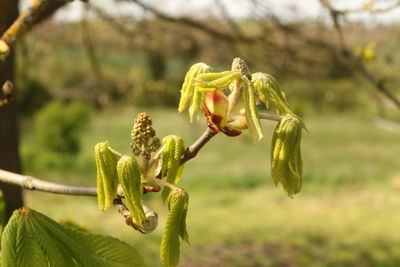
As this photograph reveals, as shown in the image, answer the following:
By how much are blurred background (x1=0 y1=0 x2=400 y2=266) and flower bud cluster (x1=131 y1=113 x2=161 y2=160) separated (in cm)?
23

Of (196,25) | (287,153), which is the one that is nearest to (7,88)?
(287,153)

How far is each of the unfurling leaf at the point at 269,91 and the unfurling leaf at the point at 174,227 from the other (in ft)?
0.55

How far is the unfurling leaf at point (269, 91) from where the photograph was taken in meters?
0.65

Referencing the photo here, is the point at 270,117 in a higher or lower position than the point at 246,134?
higher

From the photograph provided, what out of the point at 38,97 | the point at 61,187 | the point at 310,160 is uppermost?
the point at 61,187

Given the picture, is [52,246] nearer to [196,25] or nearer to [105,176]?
[105,176]

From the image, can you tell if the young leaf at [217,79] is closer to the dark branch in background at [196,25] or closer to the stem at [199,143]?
the stem at [199,143]

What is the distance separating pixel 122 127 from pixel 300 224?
8416 mm

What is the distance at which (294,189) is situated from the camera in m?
0.66

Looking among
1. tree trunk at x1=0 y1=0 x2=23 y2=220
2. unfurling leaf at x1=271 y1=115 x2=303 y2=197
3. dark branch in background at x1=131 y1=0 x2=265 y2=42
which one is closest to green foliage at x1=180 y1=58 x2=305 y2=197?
unfurling leaf at x1=271 y1=115 x2=303 y2=197

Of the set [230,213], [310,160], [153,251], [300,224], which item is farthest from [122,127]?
[153,251]

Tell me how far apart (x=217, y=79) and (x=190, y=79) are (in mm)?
64

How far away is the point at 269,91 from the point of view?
65cm

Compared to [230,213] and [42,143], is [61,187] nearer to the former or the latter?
[230,213]
